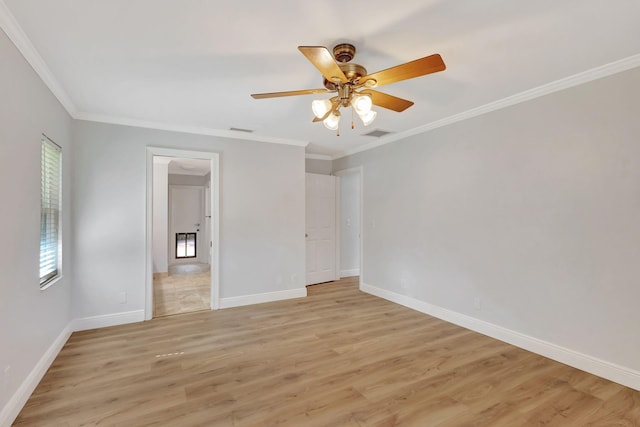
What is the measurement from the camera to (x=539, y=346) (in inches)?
116

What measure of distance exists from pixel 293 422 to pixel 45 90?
331cm

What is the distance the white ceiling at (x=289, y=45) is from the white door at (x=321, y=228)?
8.66 feet

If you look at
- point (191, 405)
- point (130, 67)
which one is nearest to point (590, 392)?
point (191, 405)

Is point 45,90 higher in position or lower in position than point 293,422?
A: higher

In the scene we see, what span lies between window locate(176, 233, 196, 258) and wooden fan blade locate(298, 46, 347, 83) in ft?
25.3

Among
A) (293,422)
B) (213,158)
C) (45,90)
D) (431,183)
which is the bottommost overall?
(293,422)

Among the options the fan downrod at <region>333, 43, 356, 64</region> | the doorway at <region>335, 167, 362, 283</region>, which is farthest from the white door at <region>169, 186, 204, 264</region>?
the fan downrod at <region>333, 43, 356, 64</region>

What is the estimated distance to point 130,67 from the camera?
246 cm

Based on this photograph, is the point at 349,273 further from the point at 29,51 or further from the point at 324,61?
the point at 29,51

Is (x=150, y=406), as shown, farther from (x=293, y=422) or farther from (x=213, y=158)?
(x=213, y=158)

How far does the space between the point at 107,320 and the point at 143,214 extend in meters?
1.33

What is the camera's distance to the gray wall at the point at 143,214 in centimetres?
359

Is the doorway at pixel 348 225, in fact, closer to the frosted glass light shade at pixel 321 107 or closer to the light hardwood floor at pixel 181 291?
the light hardwood floor at pixel 181 291

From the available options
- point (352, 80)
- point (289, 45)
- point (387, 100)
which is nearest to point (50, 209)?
point (289, 45)
